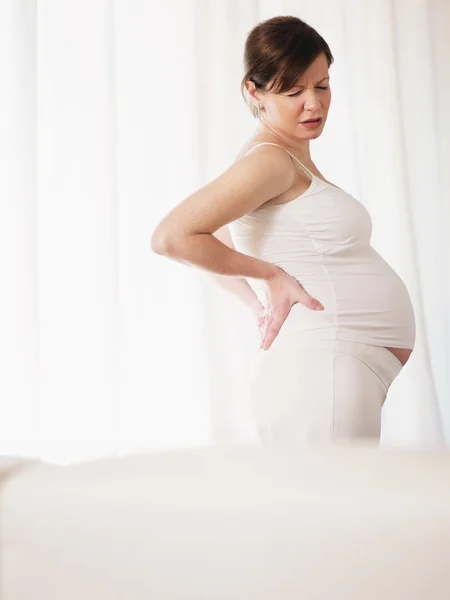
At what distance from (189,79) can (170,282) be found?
62cm

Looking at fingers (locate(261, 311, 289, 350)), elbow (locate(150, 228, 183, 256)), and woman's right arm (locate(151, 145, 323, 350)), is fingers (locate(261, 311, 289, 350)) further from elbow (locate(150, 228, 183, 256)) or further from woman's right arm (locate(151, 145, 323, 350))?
elbow (locate(150, 228, 183, 256))

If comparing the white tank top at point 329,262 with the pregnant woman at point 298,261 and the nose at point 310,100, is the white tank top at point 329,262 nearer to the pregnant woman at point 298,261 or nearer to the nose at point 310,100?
the pregnant woman at point 298,261

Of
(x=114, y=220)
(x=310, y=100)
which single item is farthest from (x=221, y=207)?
(x=114, y=220)

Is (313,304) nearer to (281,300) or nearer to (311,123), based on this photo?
(281,300)

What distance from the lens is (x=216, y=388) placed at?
7.52 ft

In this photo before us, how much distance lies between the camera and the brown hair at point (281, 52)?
3.89 ft

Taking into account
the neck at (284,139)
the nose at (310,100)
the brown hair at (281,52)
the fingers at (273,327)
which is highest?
the brown hair at (281,52)

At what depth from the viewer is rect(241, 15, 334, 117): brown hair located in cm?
119

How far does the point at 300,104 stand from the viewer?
47.9 inches

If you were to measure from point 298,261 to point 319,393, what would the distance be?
0.23m

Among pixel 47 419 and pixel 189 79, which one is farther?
pixel 189 79

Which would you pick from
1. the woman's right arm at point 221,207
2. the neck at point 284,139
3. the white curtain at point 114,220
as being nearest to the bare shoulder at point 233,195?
the woman's right arm at point 221,207

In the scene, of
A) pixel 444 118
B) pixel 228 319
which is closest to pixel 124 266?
pixel 228 319

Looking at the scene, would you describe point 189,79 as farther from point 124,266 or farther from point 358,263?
point 358,263
